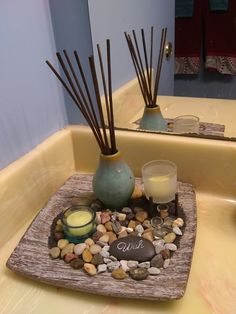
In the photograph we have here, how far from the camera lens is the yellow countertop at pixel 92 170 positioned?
1.54 ft

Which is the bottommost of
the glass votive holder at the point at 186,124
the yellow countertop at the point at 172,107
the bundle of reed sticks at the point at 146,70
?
the glass votive holder at the point at 186,124

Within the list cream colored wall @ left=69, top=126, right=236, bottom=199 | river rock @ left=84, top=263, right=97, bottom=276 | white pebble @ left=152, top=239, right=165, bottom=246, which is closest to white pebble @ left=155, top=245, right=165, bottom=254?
white pebble @ left=152, top=239, right=165, bottom=246

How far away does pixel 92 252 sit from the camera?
529 millimetres

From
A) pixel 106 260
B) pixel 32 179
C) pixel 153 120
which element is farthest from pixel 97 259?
pixel 153 120

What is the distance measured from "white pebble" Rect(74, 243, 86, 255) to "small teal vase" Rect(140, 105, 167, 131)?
334mm

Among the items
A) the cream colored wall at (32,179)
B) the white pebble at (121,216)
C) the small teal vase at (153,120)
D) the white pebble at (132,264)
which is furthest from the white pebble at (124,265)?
the small teal vase at (153,120)

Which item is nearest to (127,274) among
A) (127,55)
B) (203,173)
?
(203,173)

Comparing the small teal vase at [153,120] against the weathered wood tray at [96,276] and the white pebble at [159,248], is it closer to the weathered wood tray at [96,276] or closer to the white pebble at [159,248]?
the weathered wood tray at [96,276]

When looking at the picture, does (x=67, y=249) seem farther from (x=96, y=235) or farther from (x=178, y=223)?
(x=178, y=223)

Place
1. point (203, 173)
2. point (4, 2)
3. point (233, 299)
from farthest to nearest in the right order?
point (203, 173) < point (4, 2) < point (233, 299)

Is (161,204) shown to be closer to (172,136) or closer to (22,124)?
(172,136)

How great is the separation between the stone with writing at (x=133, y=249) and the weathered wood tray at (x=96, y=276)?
0.03m

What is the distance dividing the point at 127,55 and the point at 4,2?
1.02ft

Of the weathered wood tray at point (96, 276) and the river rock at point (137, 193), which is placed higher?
the river rock at point (137, 193)
